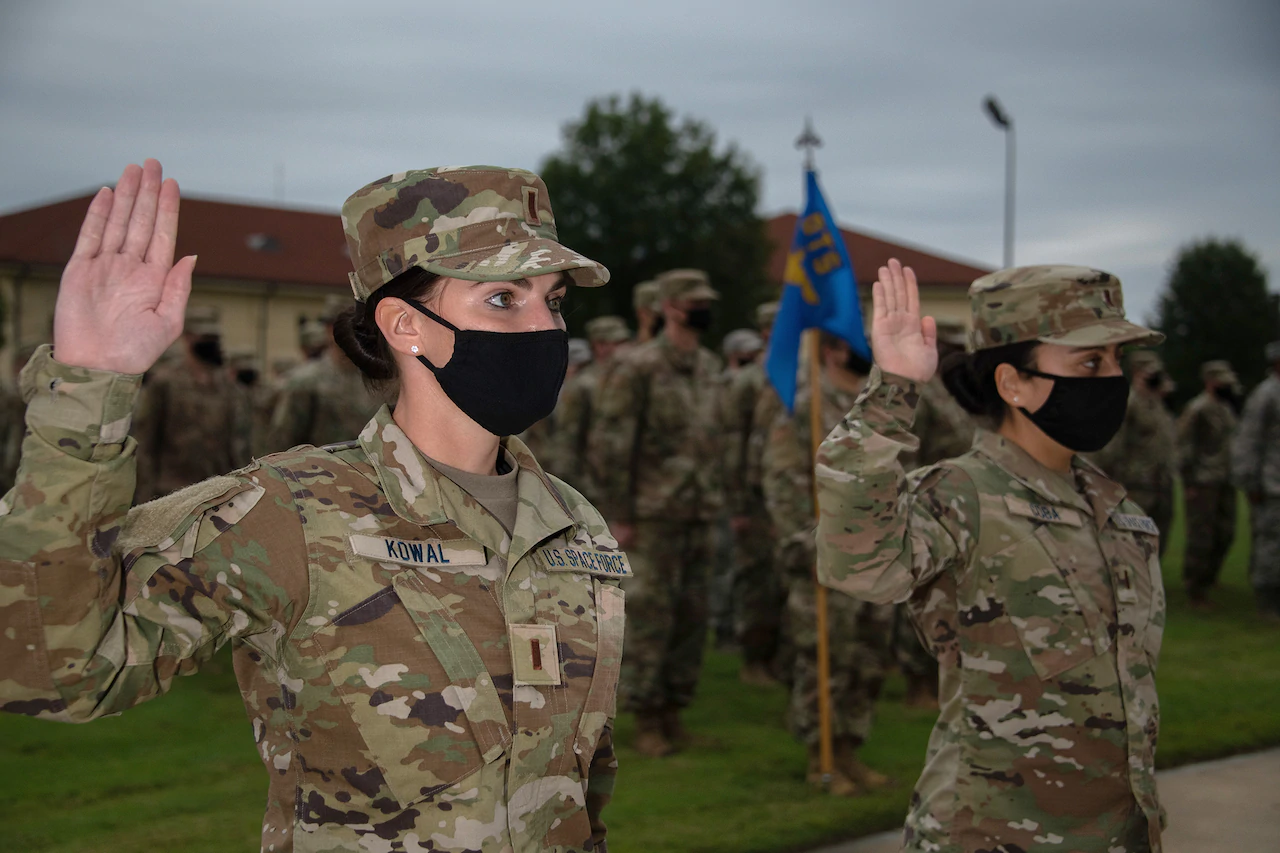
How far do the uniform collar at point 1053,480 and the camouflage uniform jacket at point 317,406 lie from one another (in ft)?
17.2

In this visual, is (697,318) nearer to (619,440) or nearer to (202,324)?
(619,440)

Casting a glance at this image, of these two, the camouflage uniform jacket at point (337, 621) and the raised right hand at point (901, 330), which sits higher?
the raised right hand at point (901, 330)

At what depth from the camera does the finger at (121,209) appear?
1.56 m

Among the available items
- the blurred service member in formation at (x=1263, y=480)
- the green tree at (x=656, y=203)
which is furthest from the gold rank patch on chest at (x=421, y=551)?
the green tree at (x=656, y=203)

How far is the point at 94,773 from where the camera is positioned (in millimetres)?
5855

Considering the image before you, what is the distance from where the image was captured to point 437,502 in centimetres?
192

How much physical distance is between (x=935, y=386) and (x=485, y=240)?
5438mm

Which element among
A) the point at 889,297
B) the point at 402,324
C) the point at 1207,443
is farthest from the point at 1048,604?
the point at 1207,443

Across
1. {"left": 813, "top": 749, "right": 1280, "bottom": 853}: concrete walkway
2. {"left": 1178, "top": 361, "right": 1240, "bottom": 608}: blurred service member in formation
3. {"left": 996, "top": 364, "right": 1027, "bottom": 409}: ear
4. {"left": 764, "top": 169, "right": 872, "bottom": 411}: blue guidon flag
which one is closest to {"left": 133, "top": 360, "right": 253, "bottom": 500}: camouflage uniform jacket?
{"left": 764, "top": 169, "right": 872, "bottom": 411}: blue guidon flag

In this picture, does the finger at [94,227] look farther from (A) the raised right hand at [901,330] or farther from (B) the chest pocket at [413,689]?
(A) the raised right hand at [901,330]

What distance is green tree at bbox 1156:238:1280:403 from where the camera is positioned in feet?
143

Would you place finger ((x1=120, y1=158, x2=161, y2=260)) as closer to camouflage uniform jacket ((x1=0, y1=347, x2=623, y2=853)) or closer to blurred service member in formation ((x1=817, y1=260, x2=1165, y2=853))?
camouflage uniform jacket ((x1=0, y1=347, x2=623, y2=853))

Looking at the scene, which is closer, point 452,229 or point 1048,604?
point 452,229

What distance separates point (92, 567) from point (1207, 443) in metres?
12.2
